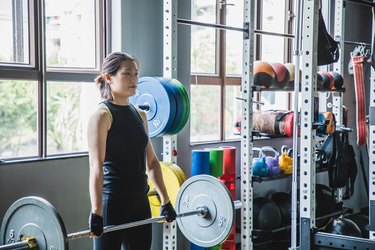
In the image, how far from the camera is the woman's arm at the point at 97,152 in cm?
209

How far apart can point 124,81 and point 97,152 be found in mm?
326

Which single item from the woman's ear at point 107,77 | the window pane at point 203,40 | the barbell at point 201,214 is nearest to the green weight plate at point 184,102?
the barbell at point 201,214

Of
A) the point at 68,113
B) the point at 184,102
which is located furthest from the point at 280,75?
the point at 68,113

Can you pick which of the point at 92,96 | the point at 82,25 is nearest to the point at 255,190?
the point at 92,96

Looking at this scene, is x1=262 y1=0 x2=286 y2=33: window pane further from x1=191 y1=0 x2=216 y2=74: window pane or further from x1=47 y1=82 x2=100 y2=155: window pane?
x1=47 y1=82 x2=100 y2=155: window pane

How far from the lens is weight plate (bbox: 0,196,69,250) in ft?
5.96

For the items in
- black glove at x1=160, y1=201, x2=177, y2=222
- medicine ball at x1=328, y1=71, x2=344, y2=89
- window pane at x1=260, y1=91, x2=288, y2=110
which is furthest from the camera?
window pane at x1=260, y1=91, x2=288, y2=110

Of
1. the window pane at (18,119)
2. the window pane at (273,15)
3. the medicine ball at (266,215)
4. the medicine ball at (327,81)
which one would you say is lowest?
the medicine ball at (266,215)

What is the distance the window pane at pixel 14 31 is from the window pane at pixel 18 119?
140 mm

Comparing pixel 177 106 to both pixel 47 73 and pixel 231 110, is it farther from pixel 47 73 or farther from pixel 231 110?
pixel 231 110

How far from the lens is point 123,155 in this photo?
222 centimetres

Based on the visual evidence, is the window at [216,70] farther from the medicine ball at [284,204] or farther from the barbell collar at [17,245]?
the barbell collar at [17,245]

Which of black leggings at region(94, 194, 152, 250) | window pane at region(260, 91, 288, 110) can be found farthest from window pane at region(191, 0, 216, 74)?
black leggings at region(94, 194, 152, 250)

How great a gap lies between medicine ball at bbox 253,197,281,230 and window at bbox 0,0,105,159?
157cm
